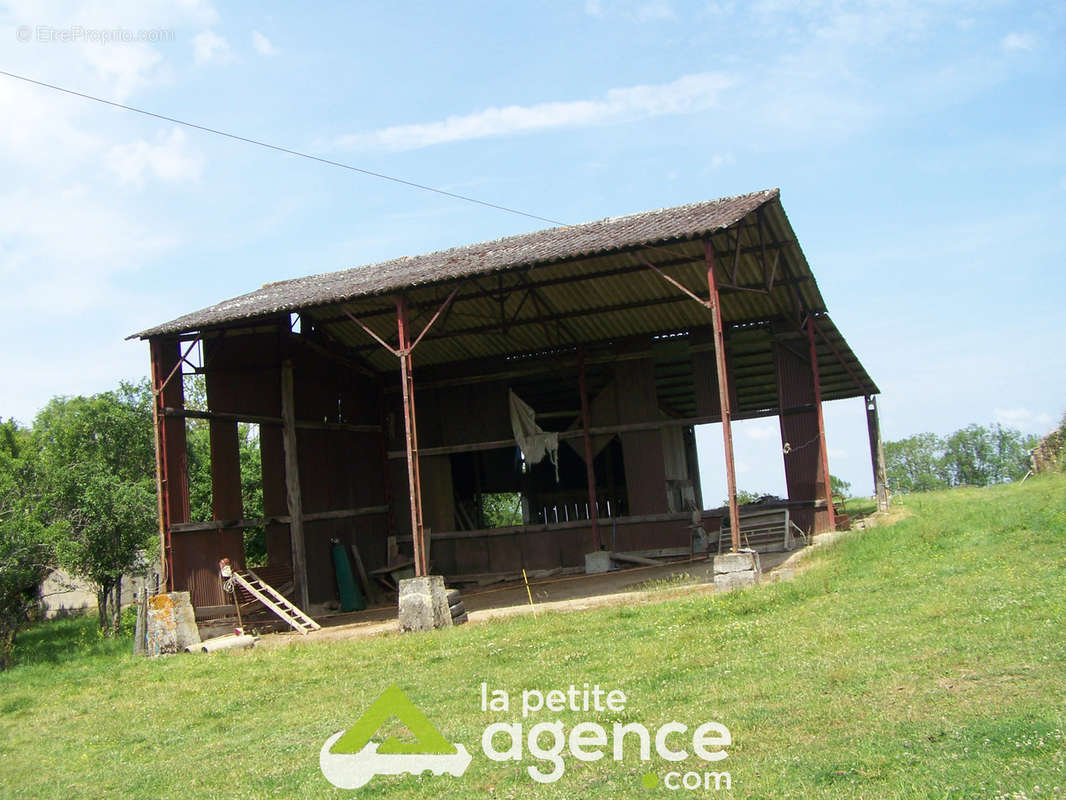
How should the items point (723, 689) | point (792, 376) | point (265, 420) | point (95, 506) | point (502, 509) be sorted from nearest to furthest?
Result: point (723, 689) → point (265, 420) → point (792, 376) → point (95, 506) → point (502, 509)

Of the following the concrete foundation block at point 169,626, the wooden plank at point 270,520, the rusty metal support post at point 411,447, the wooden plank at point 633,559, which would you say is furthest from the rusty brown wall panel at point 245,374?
the wooden plank at point 633,559

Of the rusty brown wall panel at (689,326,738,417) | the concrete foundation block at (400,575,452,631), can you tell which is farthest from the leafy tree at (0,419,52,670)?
the rusty brown wall panel at (689,326,738,417)

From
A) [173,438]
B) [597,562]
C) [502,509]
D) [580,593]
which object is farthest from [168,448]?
[502,509]

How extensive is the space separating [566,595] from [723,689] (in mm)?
7273

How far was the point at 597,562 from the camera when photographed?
17.7 metres

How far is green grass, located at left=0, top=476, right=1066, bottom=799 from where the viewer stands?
534 centimetres

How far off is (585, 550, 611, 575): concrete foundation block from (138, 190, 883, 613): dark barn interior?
0.49 meters

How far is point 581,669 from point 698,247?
8.14m

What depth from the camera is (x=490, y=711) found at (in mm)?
7477

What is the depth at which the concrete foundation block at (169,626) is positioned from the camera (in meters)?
13.6

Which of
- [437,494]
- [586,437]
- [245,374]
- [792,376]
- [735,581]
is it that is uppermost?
[245,374]

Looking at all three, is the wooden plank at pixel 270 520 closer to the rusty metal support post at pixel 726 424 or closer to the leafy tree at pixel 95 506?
the leafy tree at pixel 95 506

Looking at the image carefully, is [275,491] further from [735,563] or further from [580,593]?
[735,563]

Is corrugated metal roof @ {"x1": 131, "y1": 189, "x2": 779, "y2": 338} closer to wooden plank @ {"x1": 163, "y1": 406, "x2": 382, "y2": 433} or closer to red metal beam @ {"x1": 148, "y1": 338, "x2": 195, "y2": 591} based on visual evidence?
red metal beam @ {"x1": 148, "y1": 338, "x2": 195, "y2": 591}
